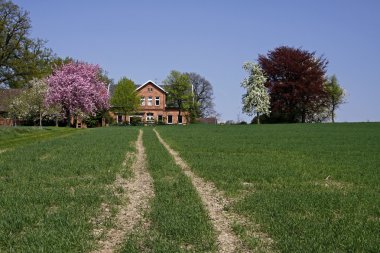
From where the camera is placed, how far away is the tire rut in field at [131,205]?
24.5 feet

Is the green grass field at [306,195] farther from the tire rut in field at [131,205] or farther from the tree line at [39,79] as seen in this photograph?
the tree line at [39,79]

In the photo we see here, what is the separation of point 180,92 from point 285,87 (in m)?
31.1

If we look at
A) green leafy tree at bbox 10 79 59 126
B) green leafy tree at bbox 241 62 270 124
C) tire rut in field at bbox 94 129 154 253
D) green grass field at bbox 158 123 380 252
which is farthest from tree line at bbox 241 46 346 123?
tire rut in field at bbox 94 129 154 253

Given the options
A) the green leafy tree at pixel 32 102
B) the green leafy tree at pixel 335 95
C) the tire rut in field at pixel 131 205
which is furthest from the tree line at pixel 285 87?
the tire rut in field at pixel 131 205

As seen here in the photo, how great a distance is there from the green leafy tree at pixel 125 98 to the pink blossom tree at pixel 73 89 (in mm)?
26656

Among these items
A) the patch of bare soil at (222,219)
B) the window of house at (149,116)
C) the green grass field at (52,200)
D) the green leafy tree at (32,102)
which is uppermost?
the green leafy tree at (32,102)

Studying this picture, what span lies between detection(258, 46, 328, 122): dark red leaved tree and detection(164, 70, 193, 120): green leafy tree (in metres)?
24.2

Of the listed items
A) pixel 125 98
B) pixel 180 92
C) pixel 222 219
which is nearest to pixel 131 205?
pixel 222 219

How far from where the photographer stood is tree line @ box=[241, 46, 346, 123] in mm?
77938

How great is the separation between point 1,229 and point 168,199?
12.4 ft

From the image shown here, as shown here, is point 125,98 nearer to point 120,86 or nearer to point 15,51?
point 120,86

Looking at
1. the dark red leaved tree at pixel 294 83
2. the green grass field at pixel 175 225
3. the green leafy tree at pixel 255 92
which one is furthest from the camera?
the green leafy tree at pixel 255 92

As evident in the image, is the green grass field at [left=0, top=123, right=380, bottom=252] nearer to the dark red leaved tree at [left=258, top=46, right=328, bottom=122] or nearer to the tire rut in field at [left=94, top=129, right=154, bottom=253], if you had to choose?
the tire rut in field at [left=94, top=129, right=154, bottom=253]

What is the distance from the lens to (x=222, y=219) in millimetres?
8906
